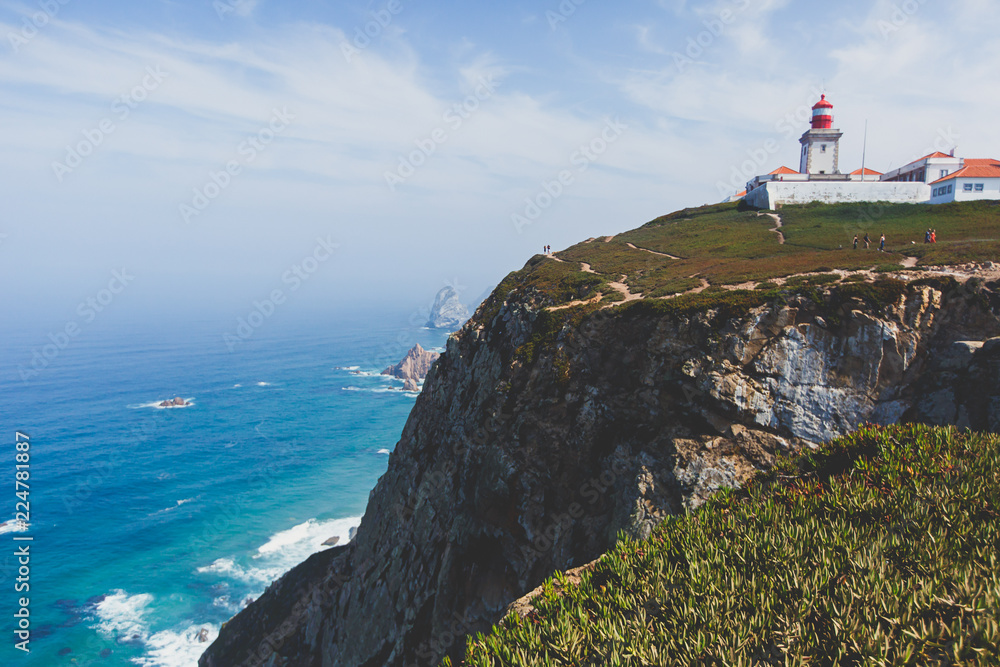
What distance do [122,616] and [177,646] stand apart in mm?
10115

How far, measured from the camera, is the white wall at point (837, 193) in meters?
57.1

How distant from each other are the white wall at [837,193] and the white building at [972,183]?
8.84ft

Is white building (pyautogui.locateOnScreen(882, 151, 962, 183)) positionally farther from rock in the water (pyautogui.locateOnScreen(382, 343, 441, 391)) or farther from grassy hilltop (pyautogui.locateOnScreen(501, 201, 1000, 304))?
rock in the water (pyautogui.locateOnScreen(382, 343, 441, 391))

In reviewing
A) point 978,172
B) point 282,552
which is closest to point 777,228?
point 978,172

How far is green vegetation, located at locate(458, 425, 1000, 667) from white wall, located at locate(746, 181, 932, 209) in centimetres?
5729

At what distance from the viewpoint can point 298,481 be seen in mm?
86438

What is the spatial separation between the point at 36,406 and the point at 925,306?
160 meters

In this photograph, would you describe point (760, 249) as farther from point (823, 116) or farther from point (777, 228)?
point (823, 116)

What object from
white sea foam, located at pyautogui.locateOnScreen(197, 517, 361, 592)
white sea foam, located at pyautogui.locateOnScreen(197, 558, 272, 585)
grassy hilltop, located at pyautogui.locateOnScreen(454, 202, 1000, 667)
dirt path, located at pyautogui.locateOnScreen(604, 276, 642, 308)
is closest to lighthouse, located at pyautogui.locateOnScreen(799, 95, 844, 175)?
dirt path, located at pyautogui.locateOnScreen(604, 276, 642, 308)

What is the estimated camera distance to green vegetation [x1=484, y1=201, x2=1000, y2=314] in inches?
1220

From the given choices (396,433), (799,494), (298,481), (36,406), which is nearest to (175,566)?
(298,481)

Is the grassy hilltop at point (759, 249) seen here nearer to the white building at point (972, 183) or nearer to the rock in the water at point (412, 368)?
the white building at point (972, 183)

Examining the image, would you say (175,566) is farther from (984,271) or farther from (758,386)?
(984,271)

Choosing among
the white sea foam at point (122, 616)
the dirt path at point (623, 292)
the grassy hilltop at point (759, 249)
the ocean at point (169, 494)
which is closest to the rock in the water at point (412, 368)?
the ocean at point (169, 494)
